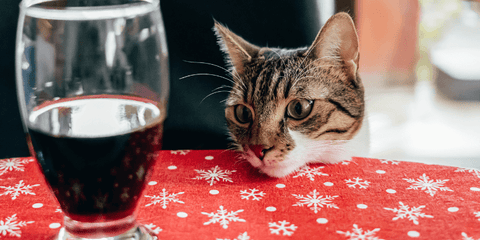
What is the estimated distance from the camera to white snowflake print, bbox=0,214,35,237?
1.82ft

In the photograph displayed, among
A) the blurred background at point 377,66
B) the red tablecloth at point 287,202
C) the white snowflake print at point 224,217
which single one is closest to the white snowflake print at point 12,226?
the red tablecloth at point 287,202

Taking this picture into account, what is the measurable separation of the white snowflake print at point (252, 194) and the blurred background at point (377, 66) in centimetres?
44

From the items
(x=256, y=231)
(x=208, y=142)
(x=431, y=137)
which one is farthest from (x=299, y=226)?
(x=431, y=137)

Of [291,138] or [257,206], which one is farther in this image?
[291,138]

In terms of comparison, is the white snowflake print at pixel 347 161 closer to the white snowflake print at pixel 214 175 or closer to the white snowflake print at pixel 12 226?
the white snowflake print at pixel 214 175

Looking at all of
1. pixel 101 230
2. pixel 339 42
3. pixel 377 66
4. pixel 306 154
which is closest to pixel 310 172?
pixel 306 154

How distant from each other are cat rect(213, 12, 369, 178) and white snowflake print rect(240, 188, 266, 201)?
8cm

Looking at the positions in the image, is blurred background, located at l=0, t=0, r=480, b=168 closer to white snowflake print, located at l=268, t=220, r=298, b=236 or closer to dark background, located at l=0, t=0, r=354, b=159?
dark background, located at l=0, t=0, r=354, b=159

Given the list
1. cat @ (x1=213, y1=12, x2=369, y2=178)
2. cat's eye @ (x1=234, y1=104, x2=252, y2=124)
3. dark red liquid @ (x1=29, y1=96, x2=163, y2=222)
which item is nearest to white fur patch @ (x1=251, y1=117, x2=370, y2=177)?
cat @ (x1=213, y1=12, x2=369, y2=178)

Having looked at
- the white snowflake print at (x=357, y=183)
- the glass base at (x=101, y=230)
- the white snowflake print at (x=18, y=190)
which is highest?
the glass base at (x=101, y=230)

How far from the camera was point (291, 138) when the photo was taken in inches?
32.3

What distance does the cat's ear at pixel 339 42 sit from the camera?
0.86 m

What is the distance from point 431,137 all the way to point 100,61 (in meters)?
2.33

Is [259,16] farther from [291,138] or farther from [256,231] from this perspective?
[256,231]
